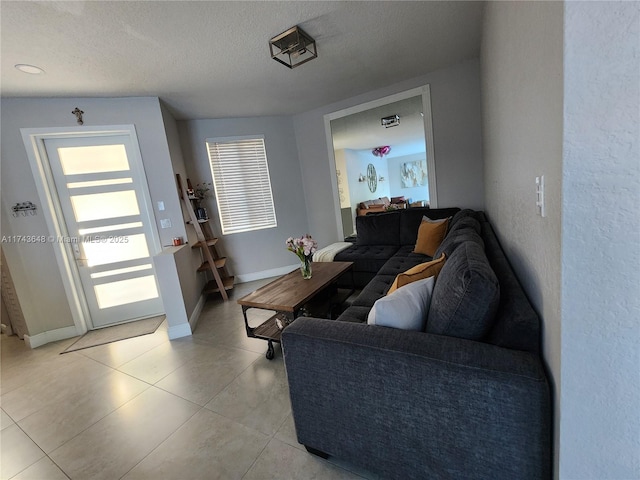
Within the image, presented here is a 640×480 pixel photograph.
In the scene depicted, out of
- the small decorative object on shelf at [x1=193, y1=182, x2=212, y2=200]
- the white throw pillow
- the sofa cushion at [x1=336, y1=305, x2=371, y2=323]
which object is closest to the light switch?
the white throw pillow

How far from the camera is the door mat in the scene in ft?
9.09

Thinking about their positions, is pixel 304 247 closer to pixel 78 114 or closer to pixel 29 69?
pixel 29 69

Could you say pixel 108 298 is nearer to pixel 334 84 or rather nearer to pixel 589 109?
pixel 334 84

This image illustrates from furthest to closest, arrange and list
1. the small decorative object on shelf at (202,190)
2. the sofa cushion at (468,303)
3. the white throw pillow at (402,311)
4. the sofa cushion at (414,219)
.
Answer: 1. the small decorative object on shelf at (202,190)
2. the sofa cushion at (414,219)
3. the white throw pillow at (402,311)
4. the sofa cushion at (468,303)

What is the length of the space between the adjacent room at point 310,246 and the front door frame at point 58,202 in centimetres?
2

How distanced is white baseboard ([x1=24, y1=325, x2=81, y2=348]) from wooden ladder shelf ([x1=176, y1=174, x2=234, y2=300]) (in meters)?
1.41

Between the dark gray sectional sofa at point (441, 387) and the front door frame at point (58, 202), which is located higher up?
the front door frame at point (58, 202)

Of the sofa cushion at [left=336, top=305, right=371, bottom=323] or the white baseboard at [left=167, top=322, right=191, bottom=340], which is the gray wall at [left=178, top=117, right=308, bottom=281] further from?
the sofa cushion at [left=336, top=305, right=371, bottom=323]

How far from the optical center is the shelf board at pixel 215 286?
3.64m

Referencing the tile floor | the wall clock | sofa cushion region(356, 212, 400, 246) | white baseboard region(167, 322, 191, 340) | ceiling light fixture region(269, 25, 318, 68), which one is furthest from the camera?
the wall clock

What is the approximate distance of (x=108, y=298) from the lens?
3195 millimetres

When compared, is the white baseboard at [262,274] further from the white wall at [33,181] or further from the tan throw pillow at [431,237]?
the tan throw pillow at [431,237]

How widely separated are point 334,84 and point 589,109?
3152 mm

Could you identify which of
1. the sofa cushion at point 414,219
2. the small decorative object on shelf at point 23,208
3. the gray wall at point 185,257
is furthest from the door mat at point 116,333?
the sofa cushion at point 414,219
